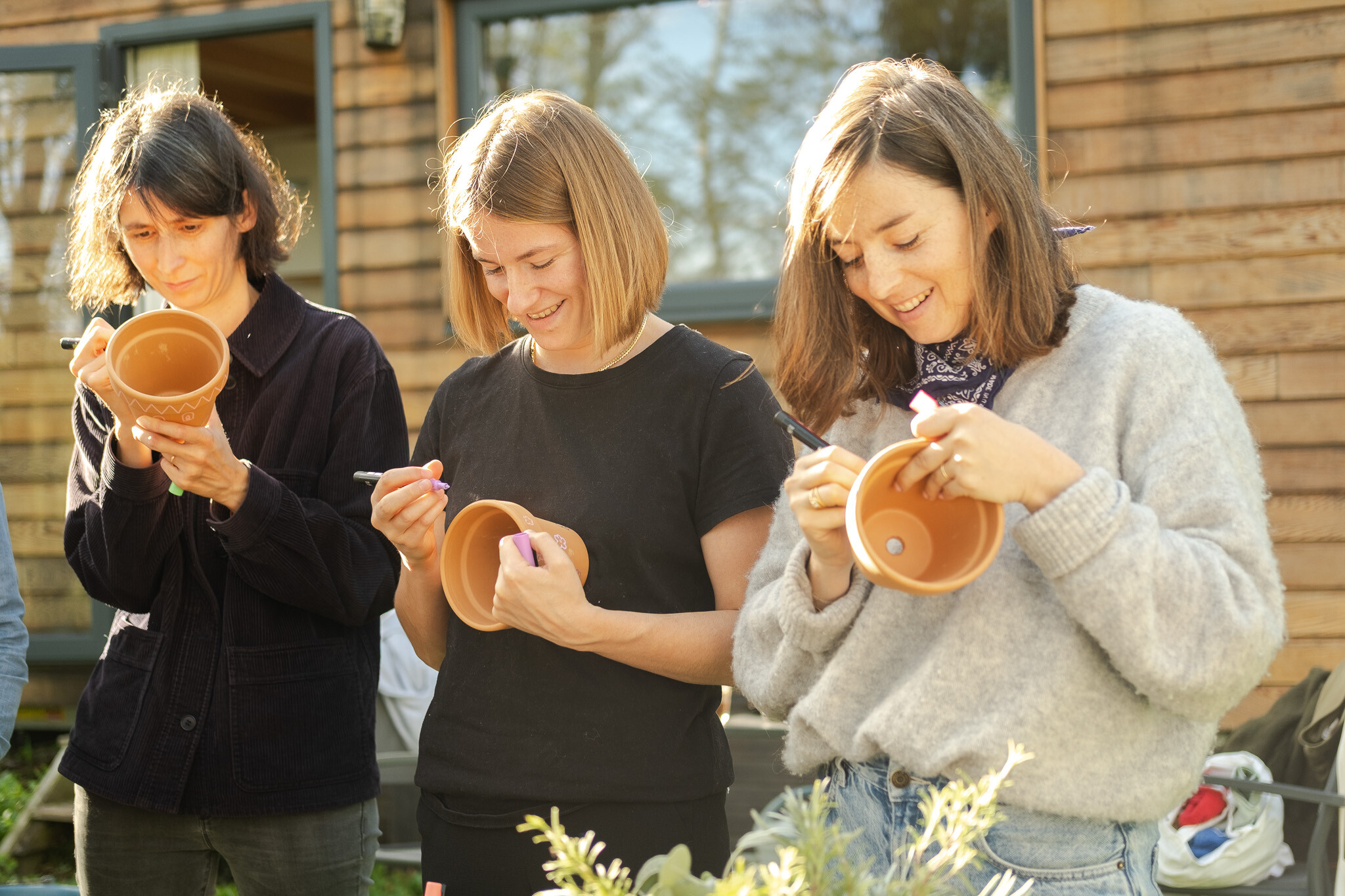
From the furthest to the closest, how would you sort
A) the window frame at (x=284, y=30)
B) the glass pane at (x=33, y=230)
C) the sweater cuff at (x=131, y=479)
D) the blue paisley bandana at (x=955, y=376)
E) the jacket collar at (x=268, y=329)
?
the glass pane at (x=33, y=230) < the window frame at (x=284, y=30) < the jacket collar at (x=268, y=329) < the sweater cuff at (x=131, y=479) < the blue paisley bandana at (x=955, y=376)

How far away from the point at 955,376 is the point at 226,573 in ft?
3.48

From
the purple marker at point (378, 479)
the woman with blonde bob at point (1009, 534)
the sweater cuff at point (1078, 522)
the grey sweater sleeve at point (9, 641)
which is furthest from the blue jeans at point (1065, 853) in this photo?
the grey sweater sleeve at point (9, 641)

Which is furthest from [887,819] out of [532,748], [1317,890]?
[1317,890]

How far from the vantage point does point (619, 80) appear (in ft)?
13.1

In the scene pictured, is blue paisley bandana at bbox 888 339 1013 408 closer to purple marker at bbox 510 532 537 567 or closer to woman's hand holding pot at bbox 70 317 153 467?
purple marker at bbox 510 532 537 567

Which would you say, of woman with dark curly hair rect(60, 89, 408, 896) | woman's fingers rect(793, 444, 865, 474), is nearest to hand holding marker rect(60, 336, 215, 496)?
woman with dark curly hair rect(60, 89, 408, 896)

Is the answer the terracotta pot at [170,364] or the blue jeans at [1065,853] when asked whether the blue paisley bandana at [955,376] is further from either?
the terracotta pot at [170,364]

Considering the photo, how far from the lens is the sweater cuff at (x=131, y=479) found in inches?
61.2

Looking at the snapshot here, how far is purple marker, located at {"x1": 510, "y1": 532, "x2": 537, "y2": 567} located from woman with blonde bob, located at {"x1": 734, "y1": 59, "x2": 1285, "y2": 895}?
25 centimetres

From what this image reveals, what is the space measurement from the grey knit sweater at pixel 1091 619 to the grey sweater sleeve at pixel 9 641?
1.12m

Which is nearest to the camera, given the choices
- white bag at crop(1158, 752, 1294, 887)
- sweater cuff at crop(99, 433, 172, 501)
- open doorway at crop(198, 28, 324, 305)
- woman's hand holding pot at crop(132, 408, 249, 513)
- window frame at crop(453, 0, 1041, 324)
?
woman's hand holding pot at crop(132, 408, 249, 513)

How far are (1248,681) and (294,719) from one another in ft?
3.94

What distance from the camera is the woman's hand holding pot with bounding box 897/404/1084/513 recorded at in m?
0.95

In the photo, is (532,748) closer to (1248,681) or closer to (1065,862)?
(1065,862)
